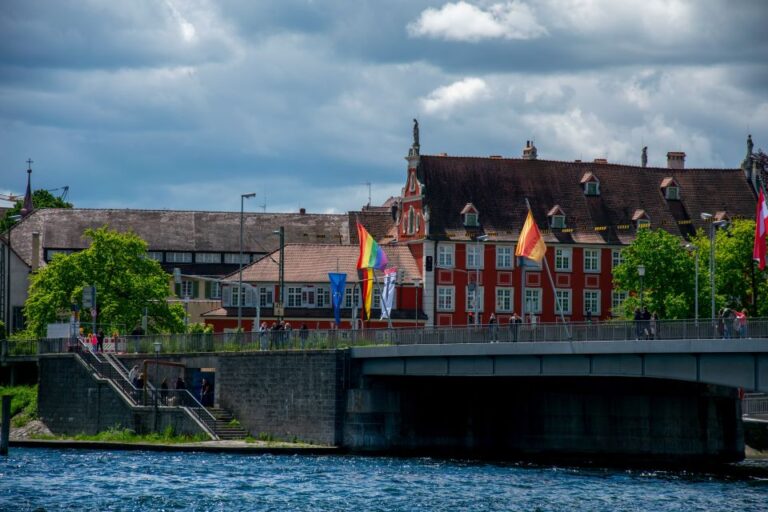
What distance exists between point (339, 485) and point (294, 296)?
213 feet

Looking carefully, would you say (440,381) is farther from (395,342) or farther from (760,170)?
(760,170)

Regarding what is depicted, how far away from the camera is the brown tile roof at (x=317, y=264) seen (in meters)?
132

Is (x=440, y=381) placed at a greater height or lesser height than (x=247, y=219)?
lesser

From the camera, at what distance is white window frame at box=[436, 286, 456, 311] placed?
131875 millimetres

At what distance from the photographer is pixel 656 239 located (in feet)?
401

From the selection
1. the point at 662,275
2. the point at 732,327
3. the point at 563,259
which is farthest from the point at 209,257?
the point at 732,327

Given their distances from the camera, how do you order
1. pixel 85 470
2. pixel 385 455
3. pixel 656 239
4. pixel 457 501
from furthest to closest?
pixel 656 239 < pixel 385 455 < pixel 85 470 < pixel 457 501

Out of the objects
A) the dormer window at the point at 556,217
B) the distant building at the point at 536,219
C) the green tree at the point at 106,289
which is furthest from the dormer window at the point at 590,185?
the green tree at the point at 106,289

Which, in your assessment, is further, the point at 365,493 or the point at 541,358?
the point at 541,358

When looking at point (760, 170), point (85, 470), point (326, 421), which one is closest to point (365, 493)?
point (85, 470)

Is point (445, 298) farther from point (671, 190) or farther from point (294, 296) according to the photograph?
point (671, 190)

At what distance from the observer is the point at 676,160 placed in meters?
148

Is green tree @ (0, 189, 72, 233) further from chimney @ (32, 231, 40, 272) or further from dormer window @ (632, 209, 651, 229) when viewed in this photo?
dormer window @ (632, 209, 651, 229)

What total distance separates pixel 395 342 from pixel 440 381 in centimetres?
461
